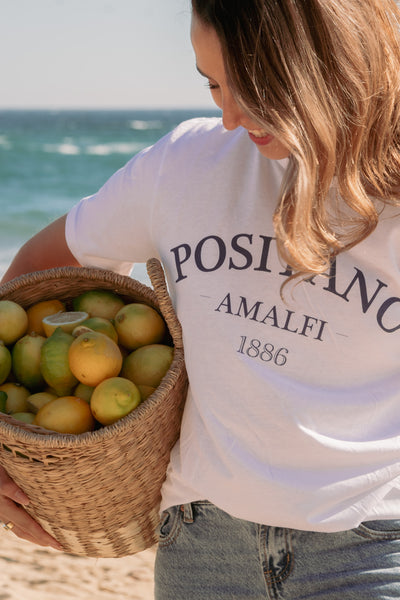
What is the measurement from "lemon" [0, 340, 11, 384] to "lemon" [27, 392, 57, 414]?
0.09 meters

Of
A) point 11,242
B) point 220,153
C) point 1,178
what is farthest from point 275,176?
point 1,178

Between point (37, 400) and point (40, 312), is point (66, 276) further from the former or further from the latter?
point (37, 400)

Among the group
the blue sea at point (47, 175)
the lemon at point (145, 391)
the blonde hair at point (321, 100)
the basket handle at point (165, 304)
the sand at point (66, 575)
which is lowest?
the blue sea at point (47, 175)

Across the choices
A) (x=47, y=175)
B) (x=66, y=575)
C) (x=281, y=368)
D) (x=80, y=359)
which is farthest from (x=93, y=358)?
(x=47, y=175)

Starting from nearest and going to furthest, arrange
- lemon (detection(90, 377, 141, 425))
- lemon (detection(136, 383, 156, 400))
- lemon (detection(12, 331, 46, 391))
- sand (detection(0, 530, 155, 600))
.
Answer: lemon (detection(90, 377, 141, 425)), lemon (detection(136, 383, 156, 400)), lemon (detection(12, 331, 46, 391)), sand (detection(0, 530, 155, 600))

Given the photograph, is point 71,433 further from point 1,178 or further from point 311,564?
point 1,178

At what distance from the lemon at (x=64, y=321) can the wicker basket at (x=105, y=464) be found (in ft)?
0.31

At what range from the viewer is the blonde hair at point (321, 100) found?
1034 mm

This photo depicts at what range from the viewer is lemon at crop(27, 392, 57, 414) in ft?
4.53

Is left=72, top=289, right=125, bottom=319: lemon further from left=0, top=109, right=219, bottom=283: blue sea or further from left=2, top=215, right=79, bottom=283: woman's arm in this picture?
left=0, top=109, right=219, bottom=283: blue sea

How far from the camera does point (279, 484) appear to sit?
115 centimetres

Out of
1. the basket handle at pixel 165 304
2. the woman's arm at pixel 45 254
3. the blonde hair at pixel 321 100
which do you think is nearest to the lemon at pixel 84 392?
the basket handle at pixel 165 304

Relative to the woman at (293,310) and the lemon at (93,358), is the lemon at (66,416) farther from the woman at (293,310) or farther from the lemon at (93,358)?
the woman at (293,310)

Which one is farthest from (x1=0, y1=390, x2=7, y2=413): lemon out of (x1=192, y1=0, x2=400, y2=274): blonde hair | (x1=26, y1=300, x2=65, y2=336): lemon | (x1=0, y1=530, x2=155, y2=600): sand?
(x1=0, y1=530, x2=155, y2=600): sand
